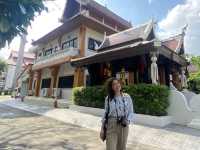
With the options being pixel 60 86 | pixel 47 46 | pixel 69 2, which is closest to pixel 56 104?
pixel 60 86

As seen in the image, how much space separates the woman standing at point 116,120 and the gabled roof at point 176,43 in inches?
514

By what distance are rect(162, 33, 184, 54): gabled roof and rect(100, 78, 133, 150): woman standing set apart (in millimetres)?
13047

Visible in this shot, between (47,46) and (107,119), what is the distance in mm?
21220

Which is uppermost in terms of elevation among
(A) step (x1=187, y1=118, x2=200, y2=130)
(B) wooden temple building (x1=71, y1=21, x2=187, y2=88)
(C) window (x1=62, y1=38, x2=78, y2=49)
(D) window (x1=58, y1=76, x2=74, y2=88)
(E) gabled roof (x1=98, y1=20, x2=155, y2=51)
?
(C) window (x1=62, y1=38, x2=78, y2=49)

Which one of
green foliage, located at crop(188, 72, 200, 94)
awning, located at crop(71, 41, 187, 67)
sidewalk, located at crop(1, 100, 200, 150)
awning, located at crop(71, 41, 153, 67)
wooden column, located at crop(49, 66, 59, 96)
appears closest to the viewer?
sidewalk, located at crop(1, 100, 200, 150)

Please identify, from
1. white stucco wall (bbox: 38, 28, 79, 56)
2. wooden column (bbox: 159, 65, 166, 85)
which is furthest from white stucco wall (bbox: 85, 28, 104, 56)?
wooden column (bbox: 159, 65, 166, 85)

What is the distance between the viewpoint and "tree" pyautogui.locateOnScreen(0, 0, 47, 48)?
389 cm

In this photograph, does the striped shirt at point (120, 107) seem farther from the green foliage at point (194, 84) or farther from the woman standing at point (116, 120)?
the green foliage at point (194, 84)

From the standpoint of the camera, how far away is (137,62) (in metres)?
11.6

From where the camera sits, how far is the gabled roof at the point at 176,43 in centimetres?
1539

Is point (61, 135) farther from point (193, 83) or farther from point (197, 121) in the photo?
point (193, 83)

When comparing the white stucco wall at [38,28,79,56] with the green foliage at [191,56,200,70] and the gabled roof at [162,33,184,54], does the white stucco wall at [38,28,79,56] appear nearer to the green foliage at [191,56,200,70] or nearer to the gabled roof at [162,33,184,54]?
the gabled roof at [162,33,184,54]

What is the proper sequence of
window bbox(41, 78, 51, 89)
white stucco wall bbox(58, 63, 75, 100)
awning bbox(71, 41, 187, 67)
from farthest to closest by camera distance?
window bbox(41, 78, 51, 89) < white stucco wall bbox(58, 63, 75, 100) < awning bbox(71, 41, 187, 67)

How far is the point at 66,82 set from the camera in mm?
18562
